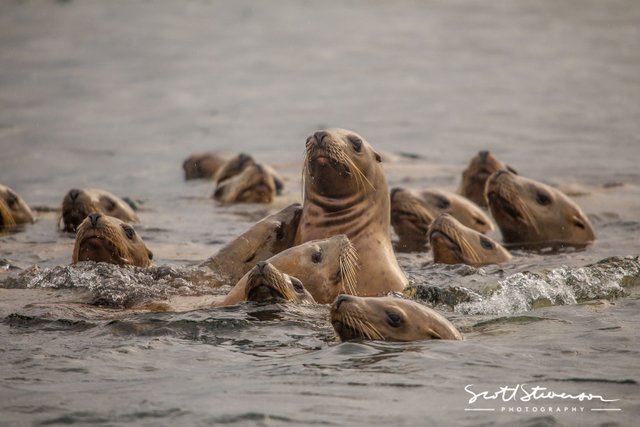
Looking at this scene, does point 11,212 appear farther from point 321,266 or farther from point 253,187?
point 321,266

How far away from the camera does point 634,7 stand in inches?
1396

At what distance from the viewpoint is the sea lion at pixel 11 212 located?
1427 centimetres

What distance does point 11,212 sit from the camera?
14.5 m

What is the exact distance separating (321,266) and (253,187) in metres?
6.31

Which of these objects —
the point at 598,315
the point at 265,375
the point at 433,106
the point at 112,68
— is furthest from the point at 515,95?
the point at 265,375

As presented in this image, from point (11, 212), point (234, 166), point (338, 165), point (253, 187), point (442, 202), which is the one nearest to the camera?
point (338, 165)

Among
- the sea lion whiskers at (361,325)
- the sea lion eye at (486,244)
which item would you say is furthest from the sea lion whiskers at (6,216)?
the sea lion whiskers at (361,325)

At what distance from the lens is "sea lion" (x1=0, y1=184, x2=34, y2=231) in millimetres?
14273

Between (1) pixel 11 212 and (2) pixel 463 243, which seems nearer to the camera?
(2) pixel 463 243

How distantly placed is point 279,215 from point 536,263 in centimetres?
253

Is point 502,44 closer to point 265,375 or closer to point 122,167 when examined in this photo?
point 122,167

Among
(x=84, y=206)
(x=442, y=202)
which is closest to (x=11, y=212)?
(x=84, y=206)

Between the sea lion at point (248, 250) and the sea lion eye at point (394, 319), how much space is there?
2.38 metres

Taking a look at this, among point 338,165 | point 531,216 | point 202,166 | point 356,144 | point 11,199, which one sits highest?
point 356,144
